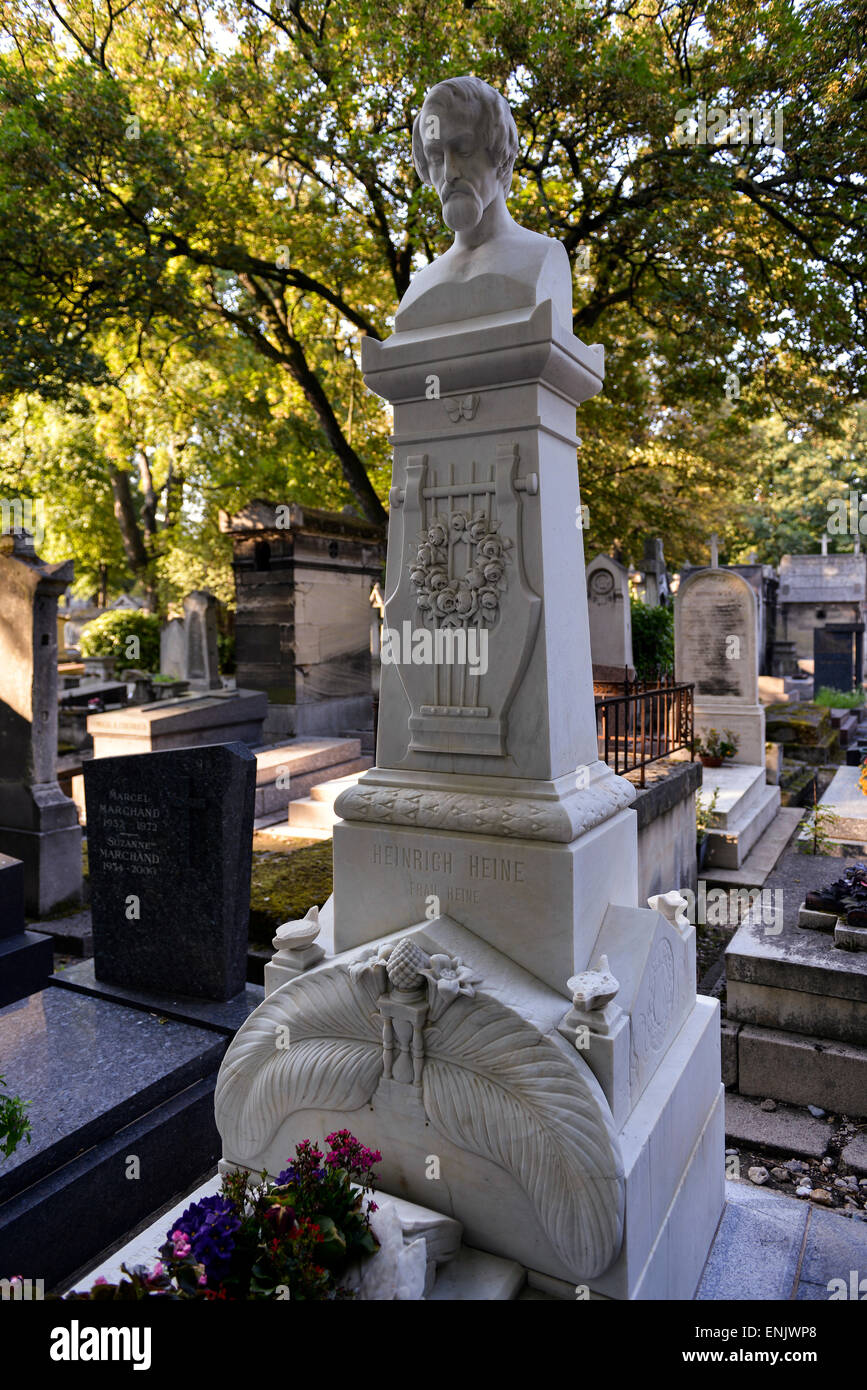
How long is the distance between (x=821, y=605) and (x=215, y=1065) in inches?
1120

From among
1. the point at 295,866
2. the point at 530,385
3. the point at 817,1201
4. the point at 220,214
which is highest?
the point at 220,214

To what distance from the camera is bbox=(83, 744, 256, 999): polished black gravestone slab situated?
4.68 m

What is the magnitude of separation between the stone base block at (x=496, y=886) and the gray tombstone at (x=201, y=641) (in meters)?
14.9

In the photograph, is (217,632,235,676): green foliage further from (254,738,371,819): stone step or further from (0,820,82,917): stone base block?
(0,820,82,917): stone base block

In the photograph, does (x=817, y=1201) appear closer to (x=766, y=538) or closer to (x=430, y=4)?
(x=430, y=4)

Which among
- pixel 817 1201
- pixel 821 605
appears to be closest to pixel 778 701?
pixel 821 605

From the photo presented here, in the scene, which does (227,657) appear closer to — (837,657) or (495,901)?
(837,657)

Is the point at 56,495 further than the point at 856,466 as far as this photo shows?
No

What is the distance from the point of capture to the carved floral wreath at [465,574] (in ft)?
9.14

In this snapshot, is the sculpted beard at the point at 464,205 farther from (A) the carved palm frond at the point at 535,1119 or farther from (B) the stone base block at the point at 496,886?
(A) the carved palm frond at the point at 535,1119

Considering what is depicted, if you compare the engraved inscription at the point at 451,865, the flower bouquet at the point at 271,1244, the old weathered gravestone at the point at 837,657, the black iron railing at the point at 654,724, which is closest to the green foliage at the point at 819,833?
the black iron railing at the point at 654,724

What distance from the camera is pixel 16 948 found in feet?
17.6

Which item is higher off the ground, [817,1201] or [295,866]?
[295,866]

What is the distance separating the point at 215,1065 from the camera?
13.7 feet
